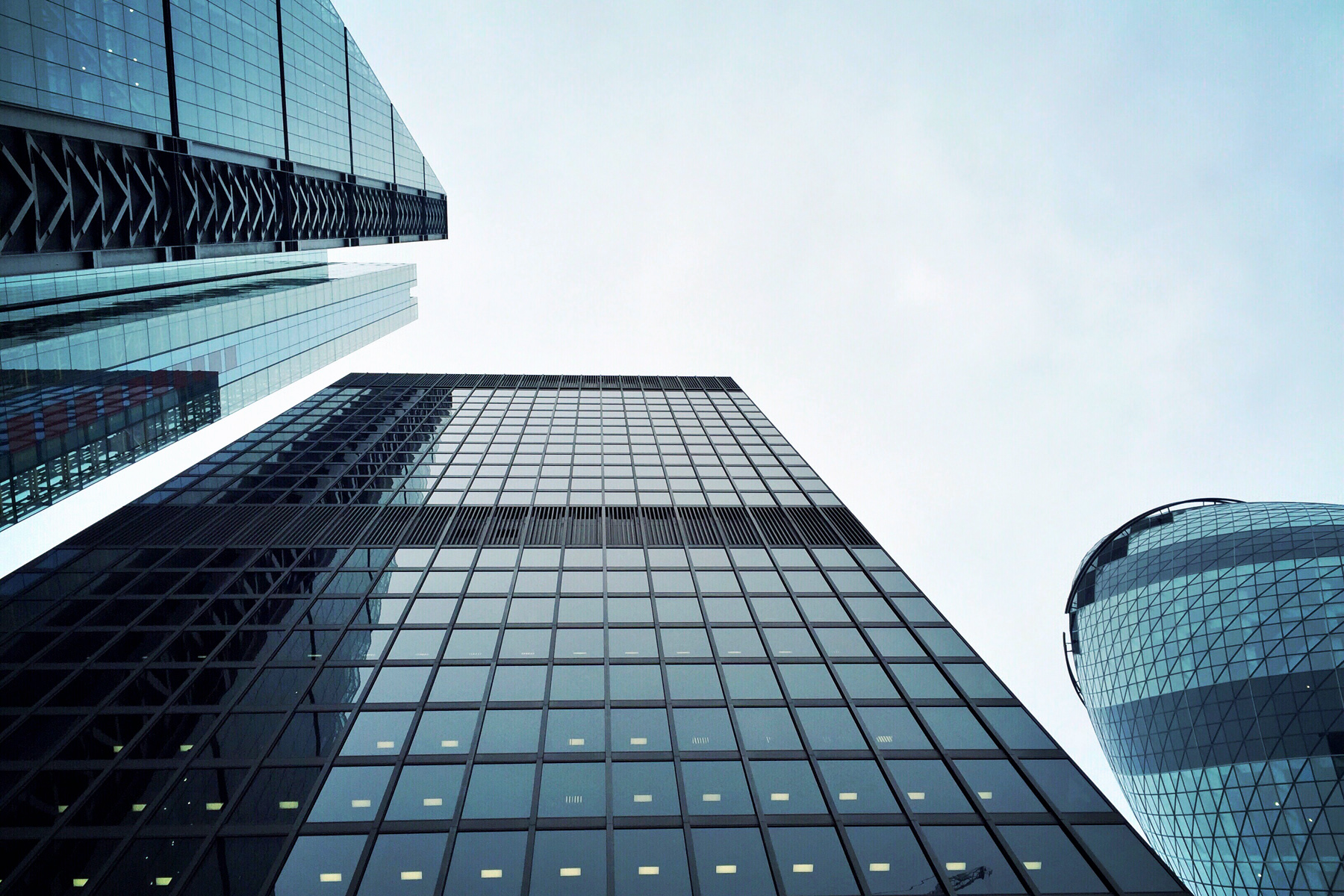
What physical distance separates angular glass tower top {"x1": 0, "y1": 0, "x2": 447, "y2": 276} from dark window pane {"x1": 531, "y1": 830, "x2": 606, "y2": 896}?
20566mm

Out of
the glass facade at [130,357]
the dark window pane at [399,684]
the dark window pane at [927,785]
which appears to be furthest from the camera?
the glass facade at [130,357]

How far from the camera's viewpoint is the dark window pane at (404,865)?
11.0 m

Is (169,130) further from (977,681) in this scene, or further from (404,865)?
(977,681)

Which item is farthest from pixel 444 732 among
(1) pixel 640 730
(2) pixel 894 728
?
(2) pixel 894 728

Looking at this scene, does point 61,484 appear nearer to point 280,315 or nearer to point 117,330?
point 117,330

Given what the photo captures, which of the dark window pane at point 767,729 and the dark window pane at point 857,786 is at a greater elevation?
the dark window pane at point 767,729

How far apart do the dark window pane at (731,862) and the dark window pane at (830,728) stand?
2.95 m

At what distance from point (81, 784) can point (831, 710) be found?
620 inches

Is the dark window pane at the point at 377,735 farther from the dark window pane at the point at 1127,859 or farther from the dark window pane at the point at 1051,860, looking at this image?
the dark window pane at the point at 1127,859

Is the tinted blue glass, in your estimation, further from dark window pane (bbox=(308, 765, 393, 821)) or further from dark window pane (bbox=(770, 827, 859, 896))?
dark window pane (bbox=(770, 827, 859, 896))

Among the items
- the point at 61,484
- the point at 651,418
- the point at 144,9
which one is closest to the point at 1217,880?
the point at 651,418

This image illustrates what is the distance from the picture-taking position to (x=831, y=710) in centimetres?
1560

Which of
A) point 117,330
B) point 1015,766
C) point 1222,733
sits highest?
point 117,330

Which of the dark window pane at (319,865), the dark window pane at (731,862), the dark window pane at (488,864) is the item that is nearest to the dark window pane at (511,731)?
the dark window pane at (488,864)
